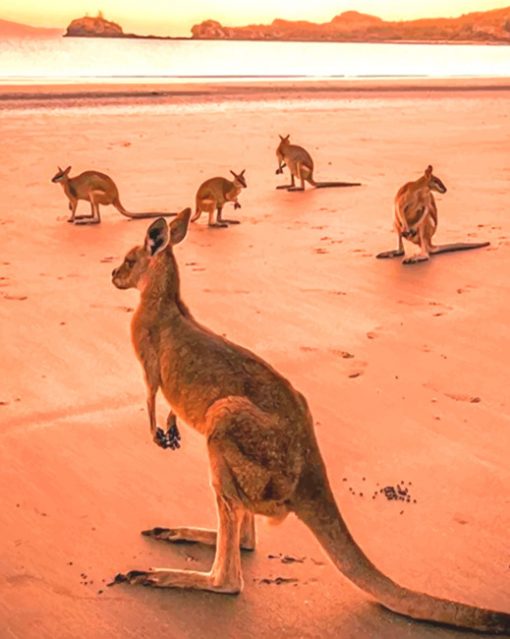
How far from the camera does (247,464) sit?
7.56ft

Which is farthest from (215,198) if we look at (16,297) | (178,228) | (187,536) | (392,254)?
(187,536)

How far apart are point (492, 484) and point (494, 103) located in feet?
63.3

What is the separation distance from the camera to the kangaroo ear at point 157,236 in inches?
113

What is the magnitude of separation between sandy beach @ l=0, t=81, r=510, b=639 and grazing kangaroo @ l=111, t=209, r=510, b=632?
0.09m

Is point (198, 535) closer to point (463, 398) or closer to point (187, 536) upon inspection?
point (187, 536)

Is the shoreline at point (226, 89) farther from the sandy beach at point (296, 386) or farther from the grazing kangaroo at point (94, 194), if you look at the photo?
the sandy beach at point (296, 386)

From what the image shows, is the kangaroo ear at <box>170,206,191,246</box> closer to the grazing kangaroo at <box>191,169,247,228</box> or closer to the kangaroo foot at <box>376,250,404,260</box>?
the kangaroo foot at <box>376,250,404,260</box>

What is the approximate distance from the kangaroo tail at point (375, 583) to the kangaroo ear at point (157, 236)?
3.03ft

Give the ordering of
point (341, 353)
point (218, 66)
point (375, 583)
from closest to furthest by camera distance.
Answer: point (375, 583) → point (341, 353) → point (218, 66)

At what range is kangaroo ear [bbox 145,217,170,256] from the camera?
2.88 m

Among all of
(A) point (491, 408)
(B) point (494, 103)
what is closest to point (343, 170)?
(A) point (491, 408)

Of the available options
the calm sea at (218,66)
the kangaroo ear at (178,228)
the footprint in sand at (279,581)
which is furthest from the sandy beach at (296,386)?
the calm sea at (218,66)

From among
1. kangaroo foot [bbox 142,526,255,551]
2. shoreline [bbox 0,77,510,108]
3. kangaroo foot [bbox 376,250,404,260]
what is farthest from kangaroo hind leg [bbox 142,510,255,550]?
shoreline [bbox 0,77,510,108]

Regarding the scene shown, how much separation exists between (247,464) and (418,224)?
4.09 meters
